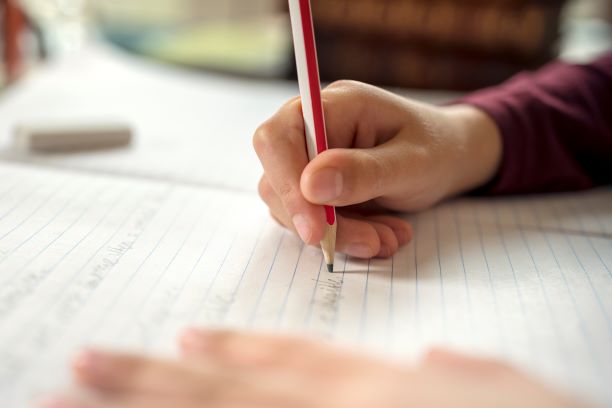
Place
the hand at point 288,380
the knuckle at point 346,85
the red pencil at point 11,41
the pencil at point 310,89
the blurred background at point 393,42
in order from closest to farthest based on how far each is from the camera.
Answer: the hand at point 288,380
the pencil at point 310,89
the knuckle at point 346,85
the red pencil at point 11,41
the blurred background at point 393,42

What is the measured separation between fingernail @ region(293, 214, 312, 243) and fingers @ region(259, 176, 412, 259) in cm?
3

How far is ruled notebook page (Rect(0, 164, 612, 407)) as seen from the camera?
1.01 ft

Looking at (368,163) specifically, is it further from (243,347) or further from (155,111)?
(155,111)

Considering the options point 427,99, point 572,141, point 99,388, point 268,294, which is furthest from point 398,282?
point 427,99

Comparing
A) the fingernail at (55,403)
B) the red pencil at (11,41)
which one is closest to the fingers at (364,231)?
the fingernail at (55,403)

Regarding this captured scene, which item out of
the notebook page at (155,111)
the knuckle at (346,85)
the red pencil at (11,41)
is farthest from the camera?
the red pencil at (11,41)

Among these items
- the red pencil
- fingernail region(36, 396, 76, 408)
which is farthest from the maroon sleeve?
the red pencil

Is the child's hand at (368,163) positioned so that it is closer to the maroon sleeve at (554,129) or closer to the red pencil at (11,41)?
the maroon sleeve at (554,129)

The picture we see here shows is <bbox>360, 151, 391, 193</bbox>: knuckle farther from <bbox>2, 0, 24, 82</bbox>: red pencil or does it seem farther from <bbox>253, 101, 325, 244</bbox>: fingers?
<bbox>2, 0, 24, 82</bbox>: red pencil

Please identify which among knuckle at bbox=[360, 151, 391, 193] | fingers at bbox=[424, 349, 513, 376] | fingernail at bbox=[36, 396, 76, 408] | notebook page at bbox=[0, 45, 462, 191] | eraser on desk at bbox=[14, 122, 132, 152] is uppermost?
knuckle at bbox=[360, 151, 391, 193]

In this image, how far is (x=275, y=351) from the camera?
0.29m

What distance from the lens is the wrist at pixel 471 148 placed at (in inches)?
19.9

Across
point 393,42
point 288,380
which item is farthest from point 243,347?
point 393,42

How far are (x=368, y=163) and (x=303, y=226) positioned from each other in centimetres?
6
